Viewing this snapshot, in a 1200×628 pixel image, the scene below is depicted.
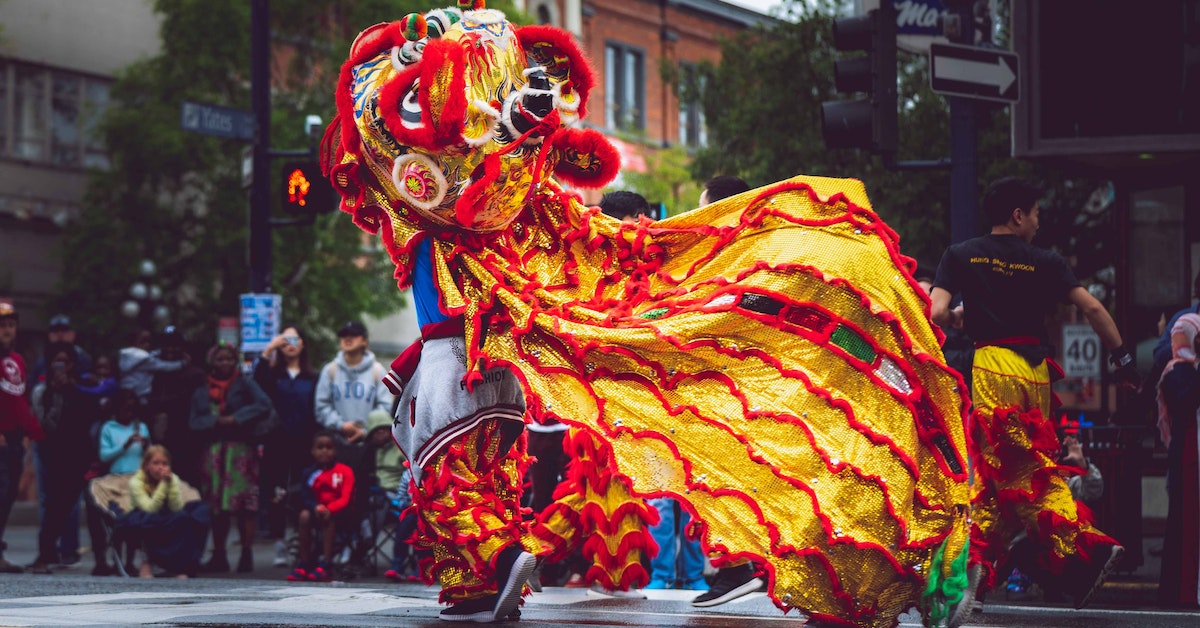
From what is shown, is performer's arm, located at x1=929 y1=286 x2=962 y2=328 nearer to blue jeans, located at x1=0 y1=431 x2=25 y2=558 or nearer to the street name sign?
blue jeans, located at x1=0 y1=431 x2=25 y2=558

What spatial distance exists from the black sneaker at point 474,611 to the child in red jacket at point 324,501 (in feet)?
16.7

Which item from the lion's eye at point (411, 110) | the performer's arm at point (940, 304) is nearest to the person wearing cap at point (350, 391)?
the performer's arm at point (940, 304)

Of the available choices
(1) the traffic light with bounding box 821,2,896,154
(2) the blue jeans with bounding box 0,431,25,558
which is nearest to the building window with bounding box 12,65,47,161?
(2) the blue jeans with bounding box 0,431,25,558

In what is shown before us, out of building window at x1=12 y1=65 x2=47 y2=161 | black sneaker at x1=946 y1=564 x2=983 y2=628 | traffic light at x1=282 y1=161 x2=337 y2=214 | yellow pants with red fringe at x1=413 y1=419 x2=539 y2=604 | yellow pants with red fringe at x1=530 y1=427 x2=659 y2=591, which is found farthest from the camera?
building window at x1=12 y1=65 x2=47 y2=161

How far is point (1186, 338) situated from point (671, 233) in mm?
4067

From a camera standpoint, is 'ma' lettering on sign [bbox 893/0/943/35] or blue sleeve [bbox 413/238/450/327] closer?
blue sleeve [bbox 413/238/450/327]

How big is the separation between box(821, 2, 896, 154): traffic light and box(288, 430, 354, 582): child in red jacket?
13.7ft

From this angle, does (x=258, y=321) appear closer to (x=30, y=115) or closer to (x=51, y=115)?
(x=30, y=115)

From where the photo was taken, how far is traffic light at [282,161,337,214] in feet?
46.9

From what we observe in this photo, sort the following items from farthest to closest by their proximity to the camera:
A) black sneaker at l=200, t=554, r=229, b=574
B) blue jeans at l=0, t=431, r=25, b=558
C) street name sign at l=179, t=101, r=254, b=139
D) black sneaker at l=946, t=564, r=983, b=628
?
1. street name sign at l=179, t=101, r=254, b=139
2. black sneaker at l=200, t=554, r=229, b=574
3. blue jeans at l=0, t=431, r=25, b=558
4. black sneaker at l=946, t=564, r=983, b=628

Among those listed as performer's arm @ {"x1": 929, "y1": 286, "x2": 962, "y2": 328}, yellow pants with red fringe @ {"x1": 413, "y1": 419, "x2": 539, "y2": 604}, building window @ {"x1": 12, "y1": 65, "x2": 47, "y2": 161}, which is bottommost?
yellow pants with red fringe @ {"x1": 413, "y1": 419, "x2": 539, "y2": 604}

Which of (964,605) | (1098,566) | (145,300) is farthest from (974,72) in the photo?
(145,300)

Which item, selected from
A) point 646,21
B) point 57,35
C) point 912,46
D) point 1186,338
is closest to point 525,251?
point 1186,338

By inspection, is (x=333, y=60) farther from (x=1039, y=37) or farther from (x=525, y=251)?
(x=525, y=251)
